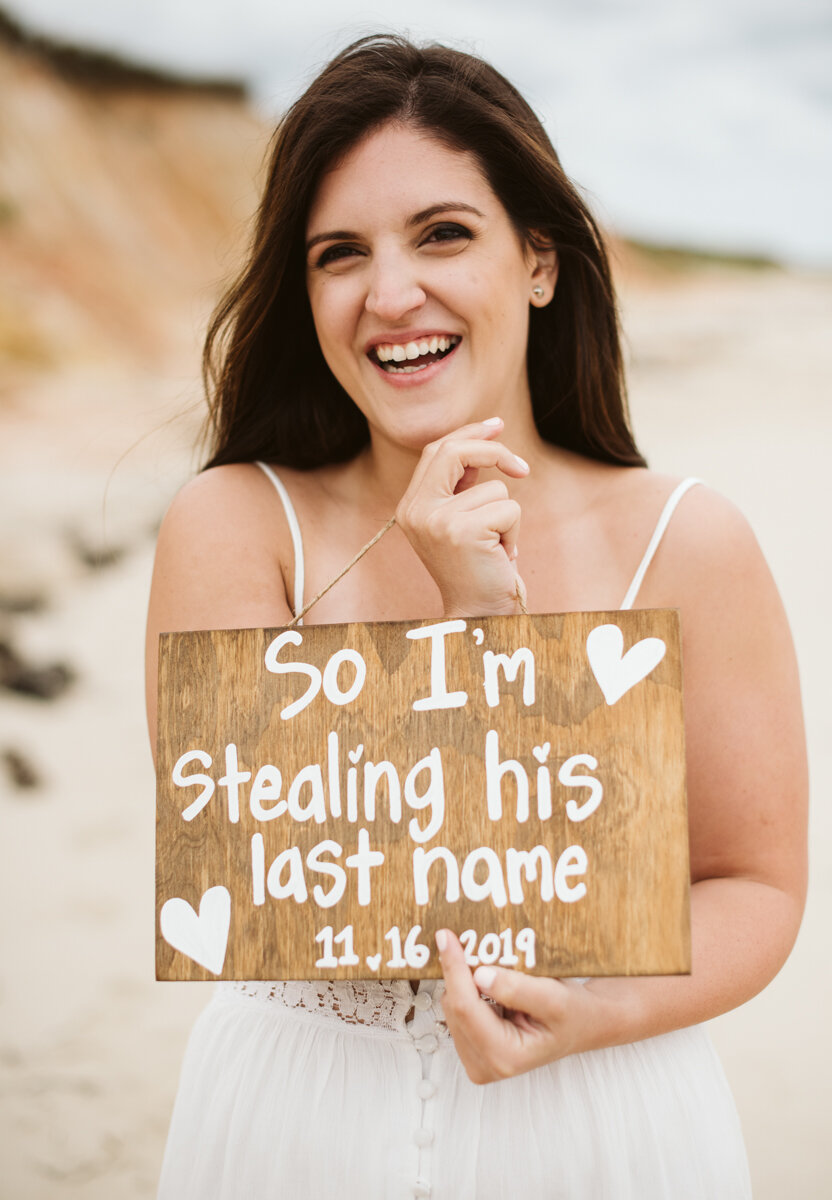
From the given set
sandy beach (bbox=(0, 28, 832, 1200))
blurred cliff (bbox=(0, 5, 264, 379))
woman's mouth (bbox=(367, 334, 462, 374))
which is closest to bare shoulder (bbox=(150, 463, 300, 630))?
sandy beach (bbox=(0, 28, 832, 1200))

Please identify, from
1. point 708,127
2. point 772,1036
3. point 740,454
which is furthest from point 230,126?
point 772,1036

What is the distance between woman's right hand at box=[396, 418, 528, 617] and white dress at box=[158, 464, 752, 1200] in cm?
47

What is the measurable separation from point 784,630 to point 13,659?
455 centimetres

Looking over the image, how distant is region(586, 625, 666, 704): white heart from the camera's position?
87cm

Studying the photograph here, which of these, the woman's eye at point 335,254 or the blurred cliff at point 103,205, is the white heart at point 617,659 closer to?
the woman's eye at point 335,254

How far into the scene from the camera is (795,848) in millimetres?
1209

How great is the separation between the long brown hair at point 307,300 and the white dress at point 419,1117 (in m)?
0.72

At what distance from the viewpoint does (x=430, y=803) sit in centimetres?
88

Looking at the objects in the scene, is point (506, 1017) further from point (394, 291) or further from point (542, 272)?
point (542, 272)

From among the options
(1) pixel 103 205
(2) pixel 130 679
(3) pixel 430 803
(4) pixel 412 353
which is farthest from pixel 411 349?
(1) pixel 103 205

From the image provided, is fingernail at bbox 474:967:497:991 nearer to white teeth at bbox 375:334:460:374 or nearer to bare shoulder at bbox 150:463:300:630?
bare shoulder at bbox 150:463:300:630

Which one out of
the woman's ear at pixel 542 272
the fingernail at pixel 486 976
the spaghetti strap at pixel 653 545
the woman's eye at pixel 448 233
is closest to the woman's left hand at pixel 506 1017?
the fingernail at pixel 486 976

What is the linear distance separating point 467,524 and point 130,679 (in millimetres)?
4714

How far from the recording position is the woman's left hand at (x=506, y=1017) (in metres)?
0.85
